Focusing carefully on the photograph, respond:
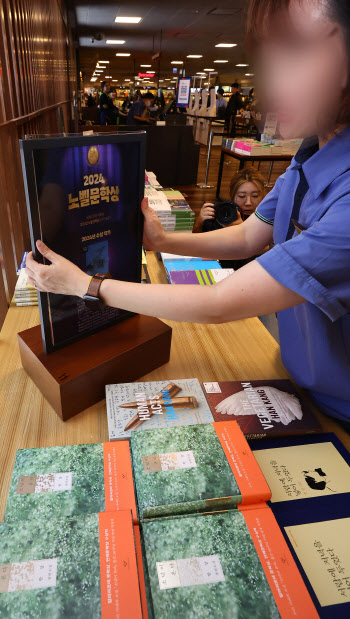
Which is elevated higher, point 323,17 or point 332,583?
point 323,17

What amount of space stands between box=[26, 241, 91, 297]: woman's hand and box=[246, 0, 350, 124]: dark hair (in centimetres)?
56

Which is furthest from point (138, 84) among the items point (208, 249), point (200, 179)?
point (208, 249)

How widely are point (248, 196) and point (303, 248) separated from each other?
2.52 metres

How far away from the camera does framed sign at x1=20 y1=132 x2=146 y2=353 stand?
0.78 m

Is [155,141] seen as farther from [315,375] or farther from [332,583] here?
[332,583]

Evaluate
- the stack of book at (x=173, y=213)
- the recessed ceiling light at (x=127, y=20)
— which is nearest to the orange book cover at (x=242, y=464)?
the stack of book at (x=173, y=213)

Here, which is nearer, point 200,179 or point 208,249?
point 208,249

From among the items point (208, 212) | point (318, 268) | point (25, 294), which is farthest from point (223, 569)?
point (208, 212)

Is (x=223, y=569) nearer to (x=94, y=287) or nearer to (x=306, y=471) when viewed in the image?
(x=306, y=471)

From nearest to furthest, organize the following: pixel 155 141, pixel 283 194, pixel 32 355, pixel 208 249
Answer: pixel 32 355 → pixel 283 194 → pixel 208 249 → pixel 155 141

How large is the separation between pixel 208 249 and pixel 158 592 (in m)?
0.94

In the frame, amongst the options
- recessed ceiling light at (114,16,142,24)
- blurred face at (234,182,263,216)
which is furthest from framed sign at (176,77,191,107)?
blurred face at (234,182,263,216)

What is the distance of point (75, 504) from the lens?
66cm

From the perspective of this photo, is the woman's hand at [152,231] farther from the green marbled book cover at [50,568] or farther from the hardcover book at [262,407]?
the green marbled book cover at [50,568]
